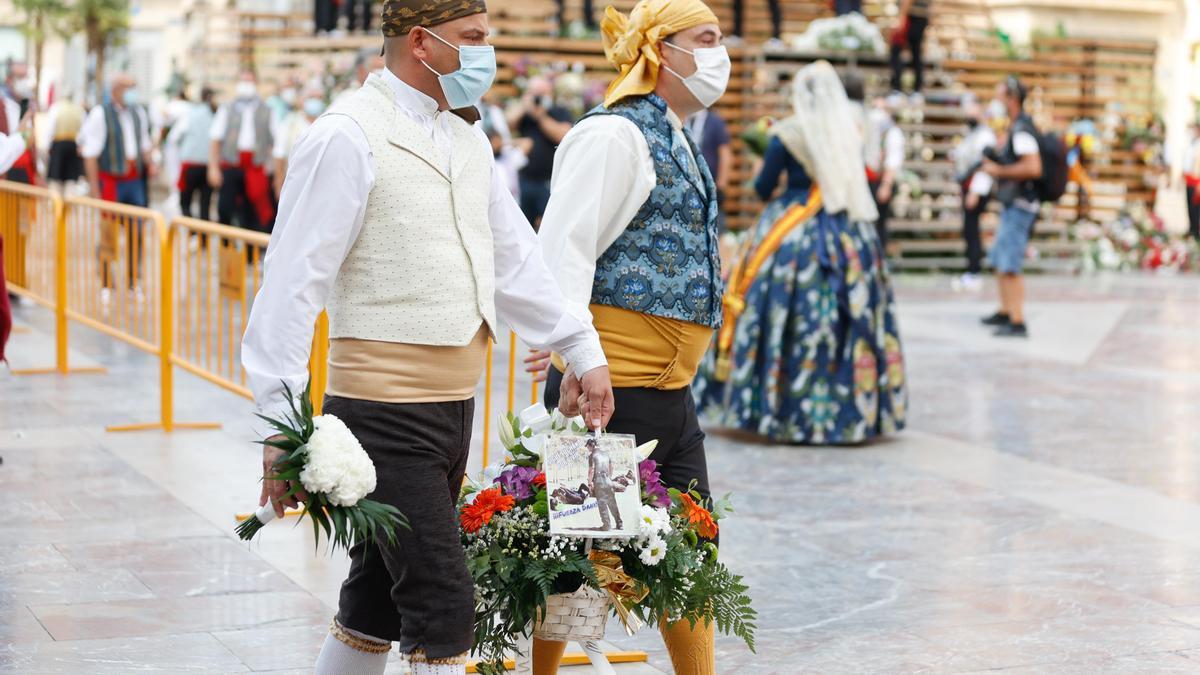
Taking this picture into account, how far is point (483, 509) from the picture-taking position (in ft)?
12.2

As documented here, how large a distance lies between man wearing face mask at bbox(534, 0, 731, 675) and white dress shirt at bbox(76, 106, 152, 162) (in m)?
10.1

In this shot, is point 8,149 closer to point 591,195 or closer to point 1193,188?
point 591,195

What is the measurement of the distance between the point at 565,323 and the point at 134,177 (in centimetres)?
1106

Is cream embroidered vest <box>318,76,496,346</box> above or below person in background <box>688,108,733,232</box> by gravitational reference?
above

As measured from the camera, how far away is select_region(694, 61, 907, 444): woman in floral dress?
834cm

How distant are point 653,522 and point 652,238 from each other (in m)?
0.79

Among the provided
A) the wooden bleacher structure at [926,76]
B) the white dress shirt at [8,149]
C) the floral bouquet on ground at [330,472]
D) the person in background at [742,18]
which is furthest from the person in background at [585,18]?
the floral bouquet on ground at [330,472]

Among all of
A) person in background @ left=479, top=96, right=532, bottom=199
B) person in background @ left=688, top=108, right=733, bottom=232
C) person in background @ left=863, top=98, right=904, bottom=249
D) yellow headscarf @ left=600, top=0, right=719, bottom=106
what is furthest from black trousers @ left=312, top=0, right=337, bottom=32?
yellow headscarf @ left=600, top=0, right=719, bottom=106

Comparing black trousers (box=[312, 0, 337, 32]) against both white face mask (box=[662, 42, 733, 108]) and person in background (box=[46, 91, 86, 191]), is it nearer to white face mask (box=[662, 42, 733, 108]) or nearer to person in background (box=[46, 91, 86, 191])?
person in background (box=[46, 91, 86, 191])

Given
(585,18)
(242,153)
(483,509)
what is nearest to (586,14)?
(585,18)

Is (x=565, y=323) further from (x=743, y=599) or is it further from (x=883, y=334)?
(x=883, y=334)

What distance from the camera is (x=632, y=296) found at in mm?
4180

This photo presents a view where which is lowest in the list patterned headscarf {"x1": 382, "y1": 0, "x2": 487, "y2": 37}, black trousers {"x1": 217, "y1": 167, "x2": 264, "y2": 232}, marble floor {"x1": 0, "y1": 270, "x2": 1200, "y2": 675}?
marble floor {"x1": 0, "y1": 270, "x2": 1200, "y2": 675}

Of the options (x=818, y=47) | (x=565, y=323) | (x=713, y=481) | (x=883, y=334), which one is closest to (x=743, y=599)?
(x=565, y=323)
